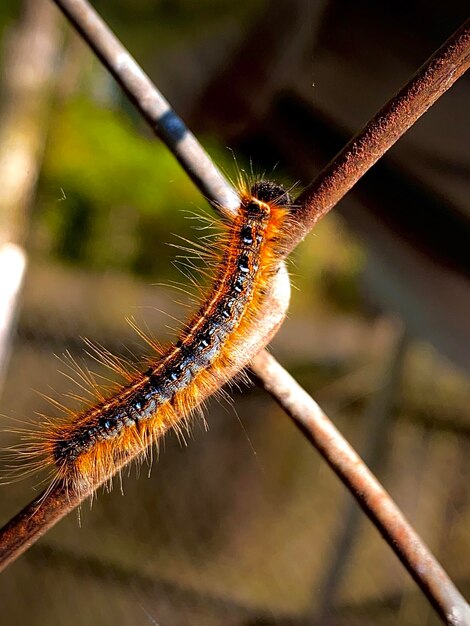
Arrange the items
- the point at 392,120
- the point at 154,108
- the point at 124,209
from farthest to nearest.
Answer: the point at 124,209 < the point at 154,108 < the point at 392,120

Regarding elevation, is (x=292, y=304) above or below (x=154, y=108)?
above

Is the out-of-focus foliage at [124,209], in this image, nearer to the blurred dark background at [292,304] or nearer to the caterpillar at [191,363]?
the blurred dark background at [292,304]

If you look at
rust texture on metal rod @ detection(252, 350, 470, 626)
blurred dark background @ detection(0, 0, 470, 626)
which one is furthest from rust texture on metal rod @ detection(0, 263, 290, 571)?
blurred dark background @ detection(0, 0, 470, 626)

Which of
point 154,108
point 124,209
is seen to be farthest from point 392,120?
point 124,209

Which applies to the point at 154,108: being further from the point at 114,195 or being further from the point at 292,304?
the point at 114,195

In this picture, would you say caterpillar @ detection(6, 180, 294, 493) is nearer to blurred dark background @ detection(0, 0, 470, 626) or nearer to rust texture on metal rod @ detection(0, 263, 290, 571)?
rust texture on metal rod @ detection(0, 263, 290, 571)

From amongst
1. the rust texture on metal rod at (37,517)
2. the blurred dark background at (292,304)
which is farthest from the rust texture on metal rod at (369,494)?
→ the blurred dark background at (292,304)
